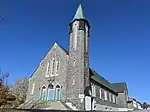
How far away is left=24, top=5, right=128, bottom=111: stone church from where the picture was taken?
33812 millimetres

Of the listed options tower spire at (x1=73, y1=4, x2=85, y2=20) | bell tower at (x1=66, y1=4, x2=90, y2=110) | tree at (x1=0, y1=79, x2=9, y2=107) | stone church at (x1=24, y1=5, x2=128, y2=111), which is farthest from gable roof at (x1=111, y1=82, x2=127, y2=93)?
tree at (x1=0, y1=79, x2=9, y2=107)

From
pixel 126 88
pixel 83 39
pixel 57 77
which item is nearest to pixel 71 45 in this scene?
pixel 83 39

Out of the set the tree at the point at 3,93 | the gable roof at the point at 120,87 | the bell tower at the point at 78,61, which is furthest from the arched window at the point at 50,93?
the gable roof at the point at 120,87

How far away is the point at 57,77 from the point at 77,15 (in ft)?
41.8

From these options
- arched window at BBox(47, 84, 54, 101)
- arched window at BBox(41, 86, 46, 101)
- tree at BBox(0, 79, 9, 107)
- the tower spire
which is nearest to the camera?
tree at BBox(0, 79, 9, 107)

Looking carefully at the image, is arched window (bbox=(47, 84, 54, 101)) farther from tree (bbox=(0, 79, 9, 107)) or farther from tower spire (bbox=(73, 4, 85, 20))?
tree (bbox=(0, 79, 9, 107))

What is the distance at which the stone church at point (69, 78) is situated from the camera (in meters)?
33.8

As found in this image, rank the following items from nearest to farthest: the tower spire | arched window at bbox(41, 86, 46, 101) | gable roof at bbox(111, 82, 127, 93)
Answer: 1. arched window at bbox(41, 86, 46, 101)
2. the tower spire
3. gable roof at bbox(111, 82, 127, 93)

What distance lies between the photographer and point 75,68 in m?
35.7

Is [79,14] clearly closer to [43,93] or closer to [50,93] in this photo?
[50,93]

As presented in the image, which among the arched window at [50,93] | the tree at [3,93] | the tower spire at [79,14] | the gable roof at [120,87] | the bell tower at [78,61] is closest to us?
the tree at [3,93]

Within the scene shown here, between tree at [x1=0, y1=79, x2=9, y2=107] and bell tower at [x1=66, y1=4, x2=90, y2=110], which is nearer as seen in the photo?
tree at [x1=0, y1=79, x2=9, y2=107]

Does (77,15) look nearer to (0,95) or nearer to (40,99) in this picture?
(40,99)

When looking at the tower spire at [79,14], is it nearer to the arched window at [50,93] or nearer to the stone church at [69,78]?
the stone church at [69,78]
